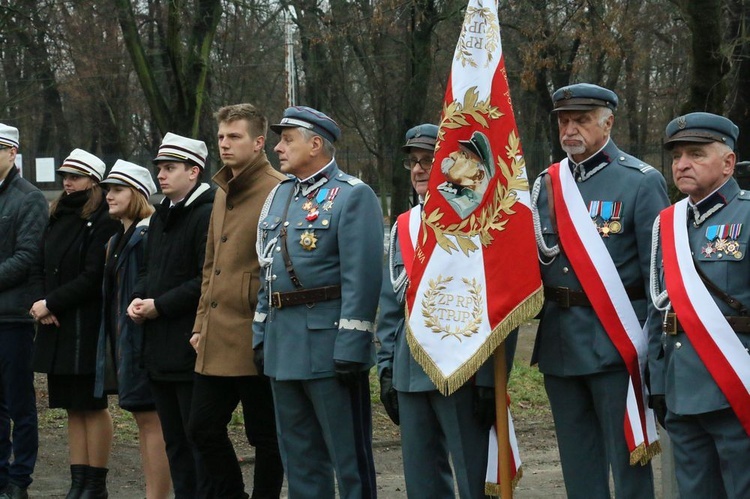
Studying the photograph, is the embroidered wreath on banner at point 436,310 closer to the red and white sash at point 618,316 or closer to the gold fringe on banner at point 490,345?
the gold fringe on banner at point 490,345

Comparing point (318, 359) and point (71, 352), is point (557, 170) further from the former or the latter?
point (71, 352)

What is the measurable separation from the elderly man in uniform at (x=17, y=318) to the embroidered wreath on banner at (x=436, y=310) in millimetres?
3104

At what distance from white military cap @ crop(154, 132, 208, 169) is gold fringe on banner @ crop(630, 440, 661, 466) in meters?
2.93

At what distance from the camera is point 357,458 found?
18.7 feet

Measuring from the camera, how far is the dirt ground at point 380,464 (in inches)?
294

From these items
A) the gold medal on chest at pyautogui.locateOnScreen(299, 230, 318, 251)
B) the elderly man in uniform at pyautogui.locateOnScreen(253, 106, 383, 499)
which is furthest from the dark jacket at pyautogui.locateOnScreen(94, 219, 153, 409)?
the gold medal on chest at pyautogui.locateOnScreen(299, 230, 318, 251)

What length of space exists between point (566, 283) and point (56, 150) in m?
27.7

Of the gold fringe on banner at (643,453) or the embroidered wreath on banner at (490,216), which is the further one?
the embroidered wreath on banner at (490,216)

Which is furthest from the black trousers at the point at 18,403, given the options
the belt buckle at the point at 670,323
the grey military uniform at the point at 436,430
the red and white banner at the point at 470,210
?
the belt buckle at the point at 670,323

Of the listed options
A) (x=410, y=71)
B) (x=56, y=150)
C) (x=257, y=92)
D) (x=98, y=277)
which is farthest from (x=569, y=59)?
(x=98, y=277)

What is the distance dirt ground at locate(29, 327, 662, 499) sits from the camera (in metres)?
7.47

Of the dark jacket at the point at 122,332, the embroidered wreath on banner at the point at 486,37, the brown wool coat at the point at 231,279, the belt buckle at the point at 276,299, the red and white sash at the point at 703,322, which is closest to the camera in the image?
the red and white sash at the point at 703,322

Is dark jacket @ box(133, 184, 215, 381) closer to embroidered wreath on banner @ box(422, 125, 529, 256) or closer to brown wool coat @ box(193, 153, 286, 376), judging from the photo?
brown wool coat @ box(193, 153, 286, 376)

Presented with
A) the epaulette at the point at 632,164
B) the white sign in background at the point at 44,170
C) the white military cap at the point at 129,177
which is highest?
the white sign in background at the point at 44,170
